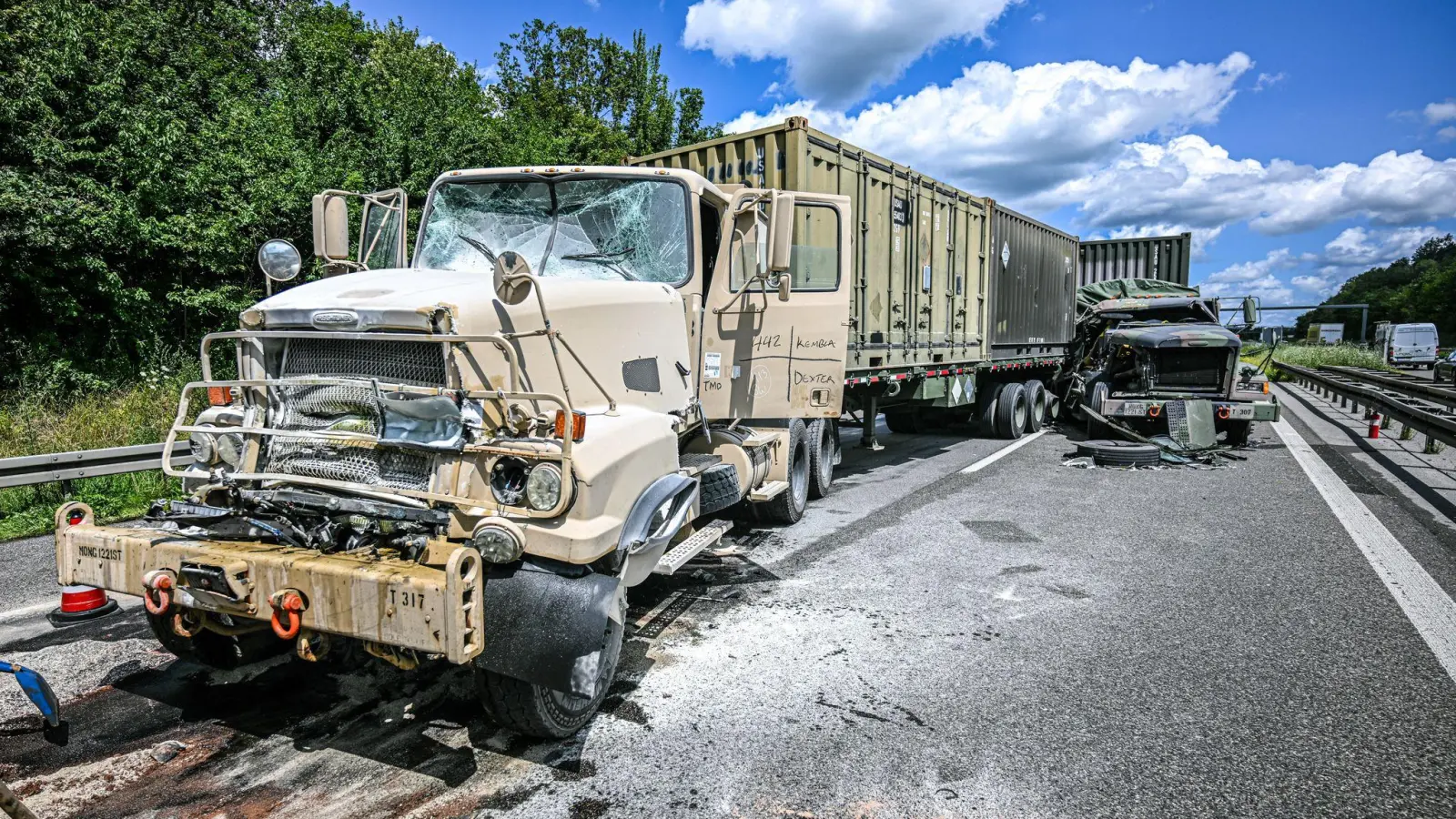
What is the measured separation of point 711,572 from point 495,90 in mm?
29239

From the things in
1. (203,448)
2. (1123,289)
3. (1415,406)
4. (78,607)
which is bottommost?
(78,607)

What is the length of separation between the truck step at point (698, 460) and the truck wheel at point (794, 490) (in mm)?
1399

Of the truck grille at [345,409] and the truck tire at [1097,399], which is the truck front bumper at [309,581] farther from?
the truck tire at [1097,399]

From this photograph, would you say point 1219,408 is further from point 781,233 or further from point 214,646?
point 214,646

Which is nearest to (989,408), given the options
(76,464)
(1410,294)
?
(76,464)

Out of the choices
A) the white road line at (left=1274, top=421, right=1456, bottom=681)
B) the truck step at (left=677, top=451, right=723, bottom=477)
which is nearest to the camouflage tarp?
the white road line at (left=1274, top=421, right=1456, bottom=681)

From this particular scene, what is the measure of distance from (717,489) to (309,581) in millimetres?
2539

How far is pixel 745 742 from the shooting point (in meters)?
3.41

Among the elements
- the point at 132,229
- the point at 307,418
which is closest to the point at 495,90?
the point at 132,229

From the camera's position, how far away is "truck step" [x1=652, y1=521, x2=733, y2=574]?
4.05m

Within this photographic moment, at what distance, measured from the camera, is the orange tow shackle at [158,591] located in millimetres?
3145

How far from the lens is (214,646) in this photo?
3.90 metres

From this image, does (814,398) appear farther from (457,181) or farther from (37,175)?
(37,175)

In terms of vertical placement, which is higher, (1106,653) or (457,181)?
(457,181)
